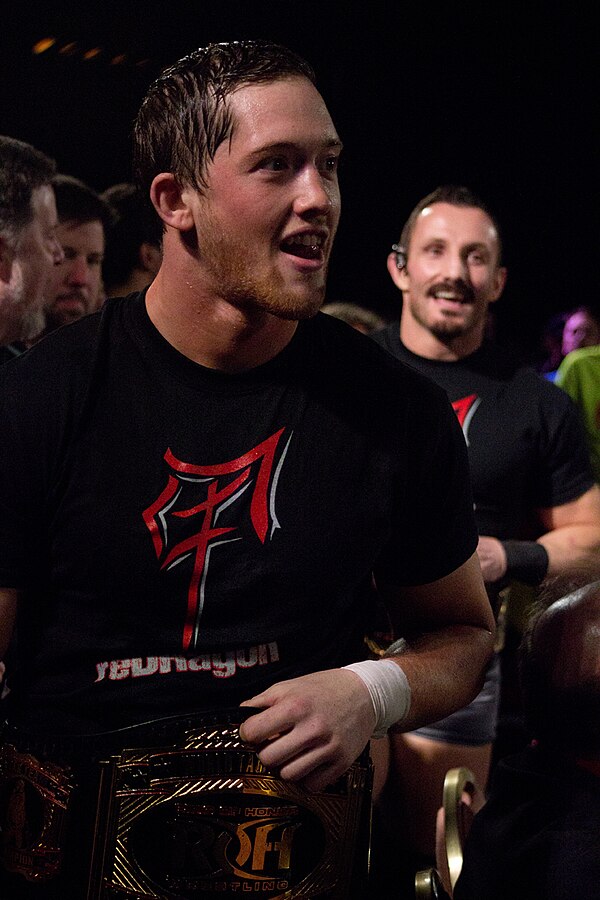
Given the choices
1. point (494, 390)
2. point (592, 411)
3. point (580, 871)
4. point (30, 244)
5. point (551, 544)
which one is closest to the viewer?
point (580, 871)

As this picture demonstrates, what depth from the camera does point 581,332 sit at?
5039mm

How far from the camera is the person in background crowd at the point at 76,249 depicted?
9.66 feet

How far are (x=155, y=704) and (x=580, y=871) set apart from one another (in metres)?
0.56

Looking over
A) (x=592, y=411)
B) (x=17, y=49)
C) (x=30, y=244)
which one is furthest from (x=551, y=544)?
(x=17, y=49)

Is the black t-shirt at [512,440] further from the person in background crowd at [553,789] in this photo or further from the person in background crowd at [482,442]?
the person in background crowd at [553,789]

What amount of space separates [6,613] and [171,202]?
0.62m

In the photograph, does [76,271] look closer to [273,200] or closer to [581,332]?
[273,200]

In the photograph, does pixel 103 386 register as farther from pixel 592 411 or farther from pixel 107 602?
pixel 592 411

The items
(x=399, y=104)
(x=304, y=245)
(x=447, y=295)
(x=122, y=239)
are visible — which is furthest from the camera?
(x=399, y=104)

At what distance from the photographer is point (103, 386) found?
136 cm

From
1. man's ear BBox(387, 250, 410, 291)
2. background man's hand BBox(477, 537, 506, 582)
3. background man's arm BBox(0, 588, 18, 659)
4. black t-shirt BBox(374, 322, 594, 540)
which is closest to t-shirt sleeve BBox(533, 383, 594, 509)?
black t-shirt BBox(374, 322, 594, 540)

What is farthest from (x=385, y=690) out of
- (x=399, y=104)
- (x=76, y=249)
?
(x=399, y=104)

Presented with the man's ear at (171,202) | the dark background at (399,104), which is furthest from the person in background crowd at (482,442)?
the dark background at (399,104)

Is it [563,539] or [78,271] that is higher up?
[78,271]
